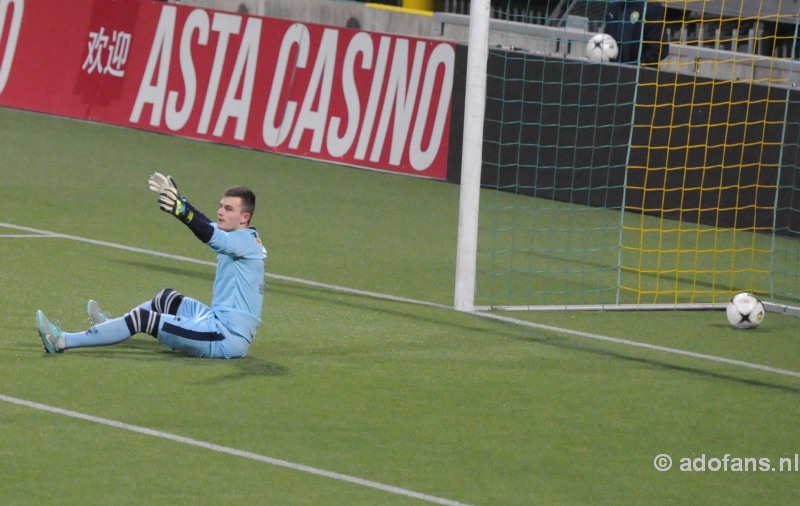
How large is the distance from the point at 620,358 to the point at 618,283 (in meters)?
2.84

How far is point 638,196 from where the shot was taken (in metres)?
16.5

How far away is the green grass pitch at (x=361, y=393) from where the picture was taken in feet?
21.8

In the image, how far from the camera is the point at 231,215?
8570 mm

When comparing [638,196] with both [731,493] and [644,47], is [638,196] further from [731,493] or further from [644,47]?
[731,493]

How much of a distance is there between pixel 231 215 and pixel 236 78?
34.6 feet

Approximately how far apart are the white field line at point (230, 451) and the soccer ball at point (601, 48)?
10.3 metres

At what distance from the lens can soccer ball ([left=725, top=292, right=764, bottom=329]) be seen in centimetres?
1093

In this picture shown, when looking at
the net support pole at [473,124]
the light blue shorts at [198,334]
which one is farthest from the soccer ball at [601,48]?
the light blue shorts at [198,334]

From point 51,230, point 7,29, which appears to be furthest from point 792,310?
point 7,29

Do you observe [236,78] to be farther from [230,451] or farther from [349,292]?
[230,451]

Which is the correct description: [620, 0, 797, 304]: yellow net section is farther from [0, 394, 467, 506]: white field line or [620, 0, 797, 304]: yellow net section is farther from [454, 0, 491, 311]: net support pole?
[0, 394, 467, 506]: white field line

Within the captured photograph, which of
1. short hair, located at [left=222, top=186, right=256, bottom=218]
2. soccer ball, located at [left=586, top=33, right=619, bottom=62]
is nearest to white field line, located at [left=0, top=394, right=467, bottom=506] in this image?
short hair, located at [left=222, top=186, right=256, bottom=218]

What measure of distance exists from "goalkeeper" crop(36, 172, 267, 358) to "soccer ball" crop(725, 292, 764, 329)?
4.10 metres

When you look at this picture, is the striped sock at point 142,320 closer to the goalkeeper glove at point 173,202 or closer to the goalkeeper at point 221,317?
the goalkeeper at point 221,317
